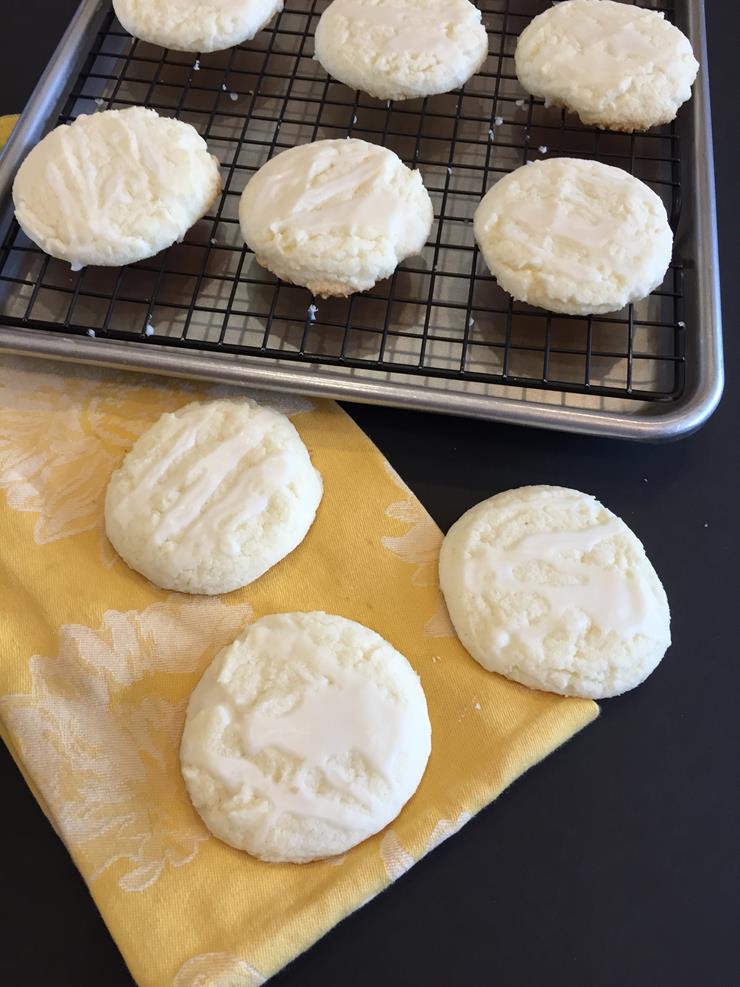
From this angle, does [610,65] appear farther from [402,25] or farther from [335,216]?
[335,216]

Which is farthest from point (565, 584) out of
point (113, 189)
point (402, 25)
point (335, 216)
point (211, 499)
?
point (402, 25)

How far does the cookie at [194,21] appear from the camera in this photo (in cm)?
141

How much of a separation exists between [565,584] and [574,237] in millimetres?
536

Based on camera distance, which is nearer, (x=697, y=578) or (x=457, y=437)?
(x=697, y=578)

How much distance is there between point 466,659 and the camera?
3.45ft

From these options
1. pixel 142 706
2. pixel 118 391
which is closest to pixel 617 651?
pixel 142 706

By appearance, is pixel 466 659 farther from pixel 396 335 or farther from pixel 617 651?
pixel 396 335

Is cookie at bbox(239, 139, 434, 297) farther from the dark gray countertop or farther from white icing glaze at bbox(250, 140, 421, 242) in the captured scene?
the dark gray countertop

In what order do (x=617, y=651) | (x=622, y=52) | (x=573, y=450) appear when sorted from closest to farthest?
(x=617, y=651), (x=573, y=450), (x=622, y=52)

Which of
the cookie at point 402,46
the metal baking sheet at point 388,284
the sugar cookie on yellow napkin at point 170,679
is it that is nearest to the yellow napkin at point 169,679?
the sugar cookie on yellow napkin at point 170,679

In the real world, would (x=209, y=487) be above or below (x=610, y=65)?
below

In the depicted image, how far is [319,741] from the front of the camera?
948mm

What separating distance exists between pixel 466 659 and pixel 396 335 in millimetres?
505

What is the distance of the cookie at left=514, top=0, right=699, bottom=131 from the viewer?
1340mm
